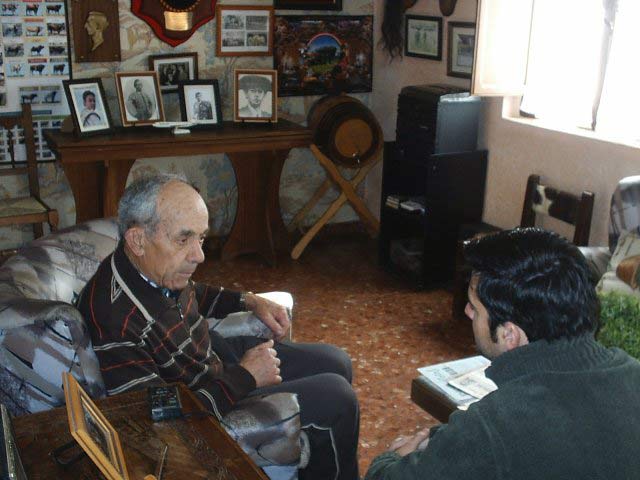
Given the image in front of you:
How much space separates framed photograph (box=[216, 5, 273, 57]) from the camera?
507 cm

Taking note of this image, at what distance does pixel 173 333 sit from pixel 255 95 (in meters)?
3.07

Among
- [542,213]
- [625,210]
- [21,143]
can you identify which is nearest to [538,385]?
[625,210]

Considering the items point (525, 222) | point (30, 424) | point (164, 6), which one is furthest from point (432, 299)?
point (30, 424)

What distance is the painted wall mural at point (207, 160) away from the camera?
482 centimetres

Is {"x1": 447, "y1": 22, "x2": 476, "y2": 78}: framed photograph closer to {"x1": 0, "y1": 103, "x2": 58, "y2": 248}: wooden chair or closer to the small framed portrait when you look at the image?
the small framed portrait

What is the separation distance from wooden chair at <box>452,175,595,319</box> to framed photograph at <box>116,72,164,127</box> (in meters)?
1.99

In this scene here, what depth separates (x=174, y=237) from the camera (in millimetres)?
2115

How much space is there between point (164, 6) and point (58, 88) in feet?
2.65

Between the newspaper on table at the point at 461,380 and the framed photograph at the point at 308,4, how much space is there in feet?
11.0

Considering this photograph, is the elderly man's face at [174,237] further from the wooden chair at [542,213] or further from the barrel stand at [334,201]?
the barrel stand at [334,201]

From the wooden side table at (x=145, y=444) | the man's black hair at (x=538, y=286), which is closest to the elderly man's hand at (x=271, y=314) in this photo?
the wooden side table at (x=145, y=444)

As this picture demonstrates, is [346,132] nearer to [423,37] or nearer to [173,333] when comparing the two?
[423,37]

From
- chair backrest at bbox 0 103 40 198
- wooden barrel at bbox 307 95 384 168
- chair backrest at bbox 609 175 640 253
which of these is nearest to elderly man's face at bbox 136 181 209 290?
chair backrest at bbox 609 175 640 253

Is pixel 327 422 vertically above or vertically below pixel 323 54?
below
